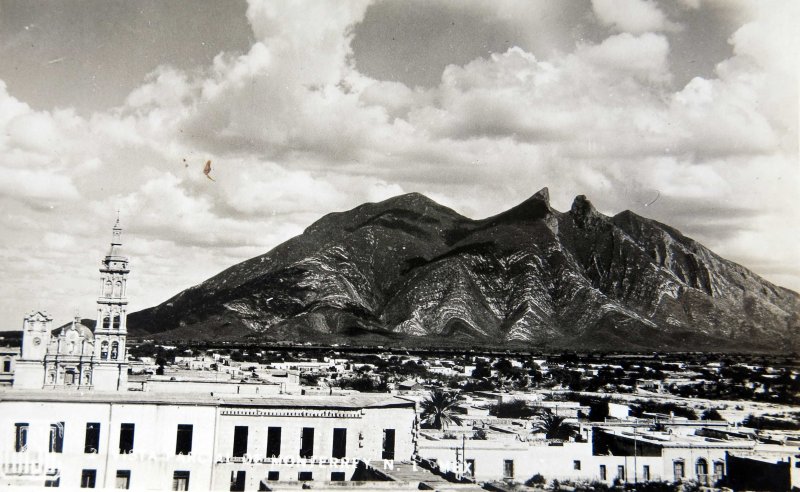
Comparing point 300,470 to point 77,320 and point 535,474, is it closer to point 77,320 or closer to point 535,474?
point 535,474

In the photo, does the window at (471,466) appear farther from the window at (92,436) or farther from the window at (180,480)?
the window at (92,436)

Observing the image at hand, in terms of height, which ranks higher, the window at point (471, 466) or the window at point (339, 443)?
the window at point (339, 443)

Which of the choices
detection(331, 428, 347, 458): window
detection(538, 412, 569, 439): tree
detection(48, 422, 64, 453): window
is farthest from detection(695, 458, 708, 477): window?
detection(48, 422, 64, 453): window

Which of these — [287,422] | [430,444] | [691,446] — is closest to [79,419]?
[287,422]

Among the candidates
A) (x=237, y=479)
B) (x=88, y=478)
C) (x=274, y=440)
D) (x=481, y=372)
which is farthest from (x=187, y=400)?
(x=481, y=372)

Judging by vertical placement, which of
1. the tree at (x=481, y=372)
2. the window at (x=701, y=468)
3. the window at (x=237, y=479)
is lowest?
the window at (x=701, y=468)

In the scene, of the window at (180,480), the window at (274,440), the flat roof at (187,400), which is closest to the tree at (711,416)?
the flat roof at (187,400)
